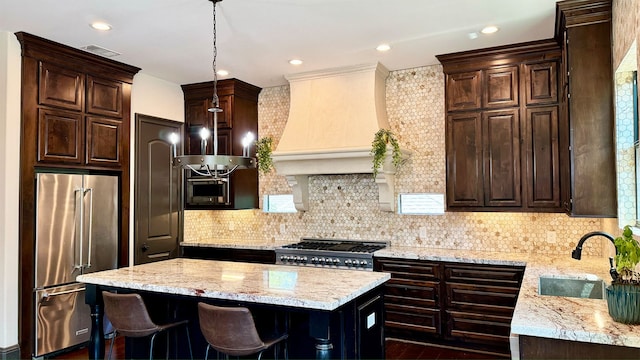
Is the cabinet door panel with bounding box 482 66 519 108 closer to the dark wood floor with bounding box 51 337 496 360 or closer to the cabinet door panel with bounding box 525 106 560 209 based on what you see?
the cabinet door panel with bounding box 525 106 560 209

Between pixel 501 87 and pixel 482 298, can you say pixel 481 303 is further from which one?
pixel 501 87

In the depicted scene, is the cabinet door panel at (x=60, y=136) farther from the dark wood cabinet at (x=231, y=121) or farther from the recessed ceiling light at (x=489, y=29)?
the recessed ceiling light at (x=489, y=29)

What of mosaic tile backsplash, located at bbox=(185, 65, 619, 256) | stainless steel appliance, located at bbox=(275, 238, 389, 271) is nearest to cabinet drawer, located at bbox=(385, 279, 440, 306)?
stainless steel appliance, located at bbox=(275, 238, 389, 271)

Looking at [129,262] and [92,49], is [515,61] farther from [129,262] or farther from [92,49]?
[129,262]

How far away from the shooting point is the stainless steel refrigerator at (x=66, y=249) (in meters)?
4.04

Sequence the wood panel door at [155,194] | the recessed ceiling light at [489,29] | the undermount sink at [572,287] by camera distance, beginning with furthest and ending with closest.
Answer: the wood panel door at [155,194], the recessed ceiling light at [489,29], the undermount sink at [572,287]

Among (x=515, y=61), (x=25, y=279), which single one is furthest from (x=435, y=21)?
(x=25, y=279)

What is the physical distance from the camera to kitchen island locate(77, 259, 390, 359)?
251 cm

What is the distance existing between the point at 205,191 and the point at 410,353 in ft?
10.2

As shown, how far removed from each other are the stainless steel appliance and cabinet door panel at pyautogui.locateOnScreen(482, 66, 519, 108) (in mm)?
1893

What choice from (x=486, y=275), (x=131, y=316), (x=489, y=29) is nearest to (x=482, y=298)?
(x=486, y=275)

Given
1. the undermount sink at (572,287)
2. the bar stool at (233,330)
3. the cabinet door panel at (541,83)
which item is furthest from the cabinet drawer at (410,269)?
the bar stool at (233,330)

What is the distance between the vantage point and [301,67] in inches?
196

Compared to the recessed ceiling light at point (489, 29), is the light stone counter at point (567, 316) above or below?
below
